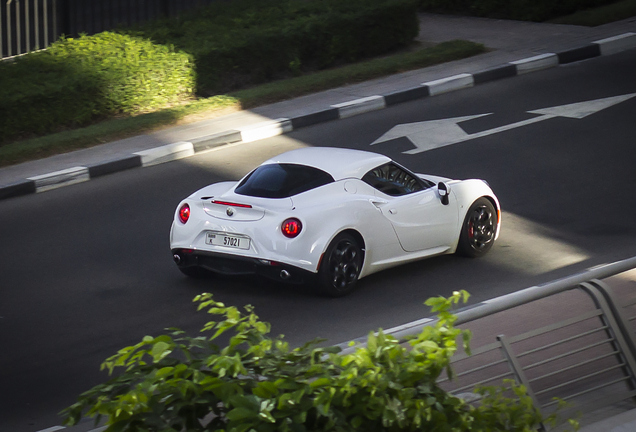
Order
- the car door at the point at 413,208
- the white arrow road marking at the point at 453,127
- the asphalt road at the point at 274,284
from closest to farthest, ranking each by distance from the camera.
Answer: the asphalt road at the point at 274,284
the car door at the point at 413,208
the white arrow road marking at the point at 453,127

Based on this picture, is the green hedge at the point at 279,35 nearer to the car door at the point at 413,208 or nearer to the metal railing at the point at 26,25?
the metal railing at the point at 26,25

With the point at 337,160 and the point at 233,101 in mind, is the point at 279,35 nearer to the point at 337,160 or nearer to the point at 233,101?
the point at 233,101

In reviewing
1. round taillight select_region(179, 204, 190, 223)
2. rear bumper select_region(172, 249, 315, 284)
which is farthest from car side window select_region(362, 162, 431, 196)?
round taillight select_region(179, 204, 190, 223)

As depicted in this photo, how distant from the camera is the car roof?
7.85 m

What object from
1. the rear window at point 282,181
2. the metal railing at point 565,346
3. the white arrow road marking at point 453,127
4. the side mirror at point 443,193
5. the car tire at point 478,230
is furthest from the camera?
the white arrow road marking at point 453,127

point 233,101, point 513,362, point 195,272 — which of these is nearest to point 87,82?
point 233,101

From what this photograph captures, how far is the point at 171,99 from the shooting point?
46.8 ft

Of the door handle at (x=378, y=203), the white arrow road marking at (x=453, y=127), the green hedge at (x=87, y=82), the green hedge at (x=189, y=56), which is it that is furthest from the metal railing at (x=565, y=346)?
the green hedge at (x=189, y=56)

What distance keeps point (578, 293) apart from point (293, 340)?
111 inches

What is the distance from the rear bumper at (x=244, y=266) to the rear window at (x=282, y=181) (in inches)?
23.7

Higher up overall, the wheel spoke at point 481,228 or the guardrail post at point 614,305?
the guardrail post at point 614,305

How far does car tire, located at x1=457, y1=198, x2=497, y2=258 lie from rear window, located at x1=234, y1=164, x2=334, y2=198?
1.63 m

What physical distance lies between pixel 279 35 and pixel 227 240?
8492mm

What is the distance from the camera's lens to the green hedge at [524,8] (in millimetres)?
18797
